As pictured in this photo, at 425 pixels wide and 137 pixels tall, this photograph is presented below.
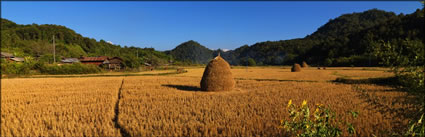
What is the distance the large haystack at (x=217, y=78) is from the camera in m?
14.7

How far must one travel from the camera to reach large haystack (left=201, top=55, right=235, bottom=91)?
14695 mm

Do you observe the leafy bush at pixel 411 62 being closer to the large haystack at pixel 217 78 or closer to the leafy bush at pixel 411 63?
the leafy bush at pixel 411 63

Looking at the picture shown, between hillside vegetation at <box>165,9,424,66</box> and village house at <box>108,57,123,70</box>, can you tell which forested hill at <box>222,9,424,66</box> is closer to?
hillside vegetation at <box>165,9,424,66</box>

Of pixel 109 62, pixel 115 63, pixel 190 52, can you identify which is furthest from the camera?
pixel 190 52

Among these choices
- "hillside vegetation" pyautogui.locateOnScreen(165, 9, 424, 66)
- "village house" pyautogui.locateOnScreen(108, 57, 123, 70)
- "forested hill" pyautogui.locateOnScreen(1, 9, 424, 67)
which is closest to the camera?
"village house" pyautogui.locateOnScreen(108, 57, 123, 70)

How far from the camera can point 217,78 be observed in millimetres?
14805

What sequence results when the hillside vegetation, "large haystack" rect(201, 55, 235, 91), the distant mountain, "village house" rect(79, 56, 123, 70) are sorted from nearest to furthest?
"large haystack" rect(201, 55, 235, 91) < "village house" rect(79, 56, 123, 70) < the hillside vegetation < the distant mountain

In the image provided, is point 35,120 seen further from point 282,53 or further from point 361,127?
point 282,53

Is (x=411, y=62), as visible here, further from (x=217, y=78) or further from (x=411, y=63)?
(x=217, y=78)

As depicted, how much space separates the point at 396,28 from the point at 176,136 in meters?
97.8

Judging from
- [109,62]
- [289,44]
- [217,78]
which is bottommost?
[217,78]

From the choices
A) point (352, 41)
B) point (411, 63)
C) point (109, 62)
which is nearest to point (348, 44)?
point (352, 41)

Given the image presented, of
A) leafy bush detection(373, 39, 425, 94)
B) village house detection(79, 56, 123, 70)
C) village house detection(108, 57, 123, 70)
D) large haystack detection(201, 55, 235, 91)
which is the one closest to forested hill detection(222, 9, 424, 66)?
leafy bush detection(373, 39, 425, 94)

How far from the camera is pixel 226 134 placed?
6184 mm
